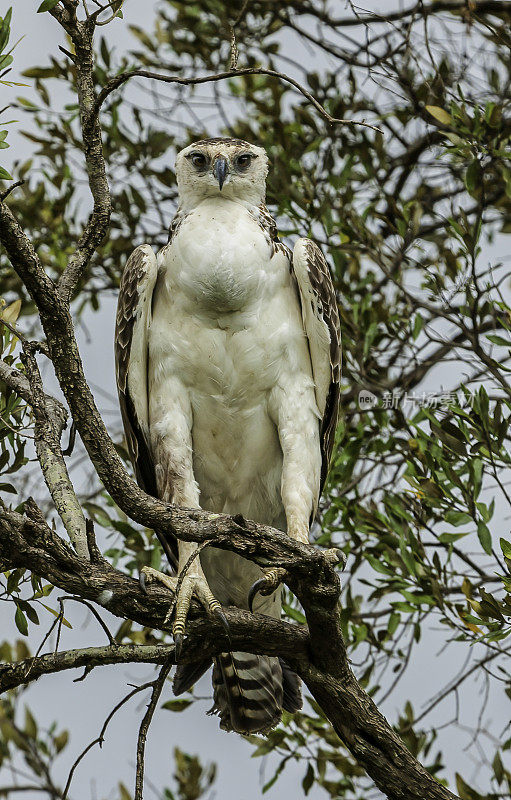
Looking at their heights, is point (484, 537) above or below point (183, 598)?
above

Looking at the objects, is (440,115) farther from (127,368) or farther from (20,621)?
(20,621)

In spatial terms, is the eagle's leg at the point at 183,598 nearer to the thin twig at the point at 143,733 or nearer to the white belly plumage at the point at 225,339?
the thin twig at the point at 143,733

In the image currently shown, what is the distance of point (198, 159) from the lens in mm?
4242

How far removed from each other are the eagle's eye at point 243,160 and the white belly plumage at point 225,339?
194 millimetres

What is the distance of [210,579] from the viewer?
14.4 feet

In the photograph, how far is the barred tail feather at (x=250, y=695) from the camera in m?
4.12

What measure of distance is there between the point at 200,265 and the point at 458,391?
1.55m

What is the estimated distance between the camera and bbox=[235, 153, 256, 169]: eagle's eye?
4.25 m

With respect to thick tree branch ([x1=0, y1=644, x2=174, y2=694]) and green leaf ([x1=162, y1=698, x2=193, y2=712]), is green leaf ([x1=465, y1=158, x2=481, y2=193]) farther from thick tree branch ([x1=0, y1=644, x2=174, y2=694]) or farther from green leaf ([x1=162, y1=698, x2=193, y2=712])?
green leaf ([x1=162, y1=698, x2=193, y2=712])

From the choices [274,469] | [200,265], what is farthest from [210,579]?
[200,265]

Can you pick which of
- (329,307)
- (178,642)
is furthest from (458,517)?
(178,642)

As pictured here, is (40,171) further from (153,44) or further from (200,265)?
(200,265)

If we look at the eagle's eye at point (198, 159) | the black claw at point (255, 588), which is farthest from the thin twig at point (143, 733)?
the eagle's eye at point (198, 159)

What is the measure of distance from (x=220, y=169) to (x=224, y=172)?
22mm
